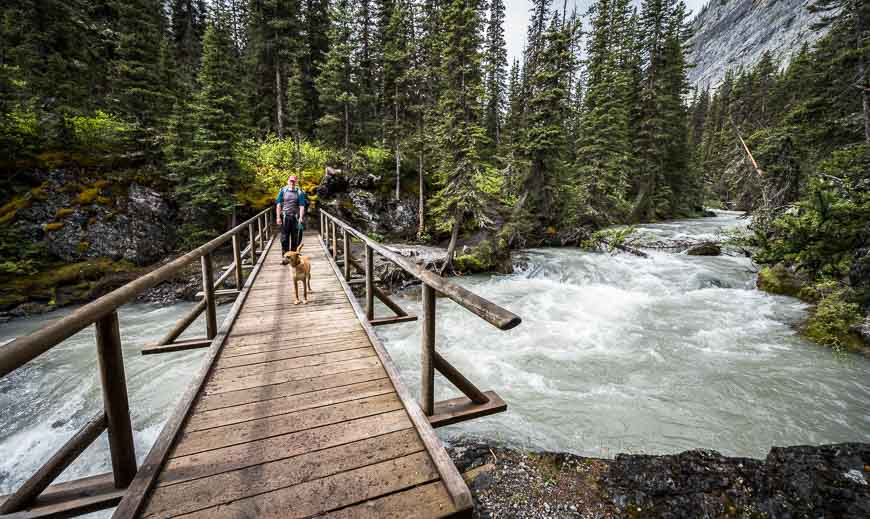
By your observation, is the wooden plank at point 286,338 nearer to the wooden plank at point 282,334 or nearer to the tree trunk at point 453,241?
the wooden plank at point 282,334

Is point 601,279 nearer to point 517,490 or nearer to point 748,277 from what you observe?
point 748,277

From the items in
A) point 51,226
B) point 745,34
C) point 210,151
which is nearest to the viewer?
point 51,226

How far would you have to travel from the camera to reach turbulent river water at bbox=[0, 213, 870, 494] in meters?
5.73

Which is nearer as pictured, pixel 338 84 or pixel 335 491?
pixel 335 491

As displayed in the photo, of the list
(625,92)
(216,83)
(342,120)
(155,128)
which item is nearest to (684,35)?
(625,92)

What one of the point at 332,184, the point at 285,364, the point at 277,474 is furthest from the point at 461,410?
the point at 332,184

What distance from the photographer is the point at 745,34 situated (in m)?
124

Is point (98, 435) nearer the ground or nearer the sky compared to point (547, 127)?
nearer the ground

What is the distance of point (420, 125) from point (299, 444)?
19.1 metres

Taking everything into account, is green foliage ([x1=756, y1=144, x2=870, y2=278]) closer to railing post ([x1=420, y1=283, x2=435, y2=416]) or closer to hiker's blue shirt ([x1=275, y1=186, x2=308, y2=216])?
railing post ([x1=420, y1=283, x2=435, y2=416])

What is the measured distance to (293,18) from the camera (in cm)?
2275

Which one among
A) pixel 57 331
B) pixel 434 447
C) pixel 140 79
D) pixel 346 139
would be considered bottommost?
pixel 434 447

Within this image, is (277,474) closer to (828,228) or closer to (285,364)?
(285,364)

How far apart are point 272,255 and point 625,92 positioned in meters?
26.1
